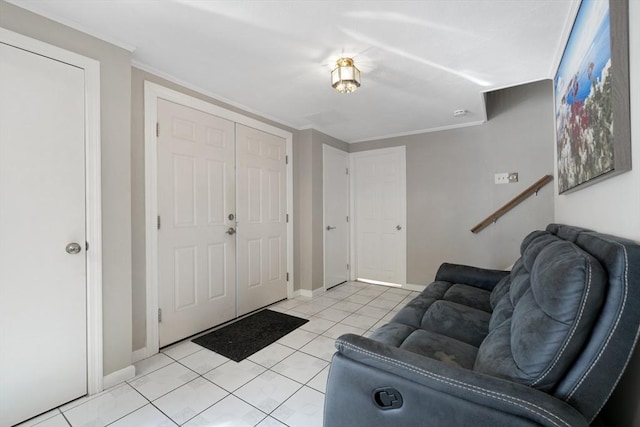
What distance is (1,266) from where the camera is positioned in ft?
4.66

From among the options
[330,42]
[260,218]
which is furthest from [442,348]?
[260,218]

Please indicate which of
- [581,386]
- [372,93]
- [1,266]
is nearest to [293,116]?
[372,93]

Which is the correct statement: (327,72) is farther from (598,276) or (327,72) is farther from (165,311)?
(165,311)

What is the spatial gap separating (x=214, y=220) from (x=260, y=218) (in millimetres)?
609

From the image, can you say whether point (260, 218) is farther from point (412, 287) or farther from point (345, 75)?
point (412, 287)

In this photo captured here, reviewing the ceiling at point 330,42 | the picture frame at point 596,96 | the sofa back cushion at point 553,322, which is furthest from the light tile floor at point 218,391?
the ceiling at point 330,42

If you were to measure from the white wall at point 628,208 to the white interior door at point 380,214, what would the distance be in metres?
2.84

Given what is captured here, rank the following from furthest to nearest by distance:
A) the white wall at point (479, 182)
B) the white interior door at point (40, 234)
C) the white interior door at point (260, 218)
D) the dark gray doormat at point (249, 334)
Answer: the white wall at point (479, 182) < the white interior door at point (260, 218) < the dark gray doormat at point (249, 334) < the white interior door at point (40, 234)

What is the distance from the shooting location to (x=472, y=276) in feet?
7.77

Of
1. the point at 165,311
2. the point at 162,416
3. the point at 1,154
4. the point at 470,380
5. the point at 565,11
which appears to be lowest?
the point at 162,416

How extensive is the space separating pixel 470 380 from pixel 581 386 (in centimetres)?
29

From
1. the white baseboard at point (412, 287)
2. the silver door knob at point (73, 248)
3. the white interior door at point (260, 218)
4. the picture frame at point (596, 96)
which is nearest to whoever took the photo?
the picture frame at point (596, 96)

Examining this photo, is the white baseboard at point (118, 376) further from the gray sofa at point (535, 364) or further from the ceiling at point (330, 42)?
the ceiling at point (330, 42)

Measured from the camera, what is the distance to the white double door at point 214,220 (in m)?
2.31
